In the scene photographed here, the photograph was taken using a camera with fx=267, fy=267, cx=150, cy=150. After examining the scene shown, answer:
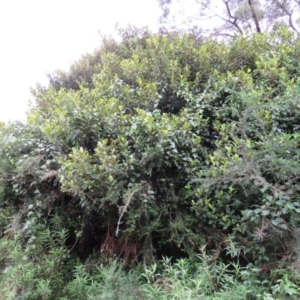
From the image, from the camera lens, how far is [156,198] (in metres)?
2.53

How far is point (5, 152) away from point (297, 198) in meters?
2.87

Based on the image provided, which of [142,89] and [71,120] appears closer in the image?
[71,120]

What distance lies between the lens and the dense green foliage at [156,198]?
198 centimetres

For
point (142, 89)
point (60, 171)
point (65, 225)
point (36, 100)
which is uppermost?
point (36, 100)

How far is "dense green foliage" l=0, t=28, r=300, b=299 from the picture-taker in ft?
6.51

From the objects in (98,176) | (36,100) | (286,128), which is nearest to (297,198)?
(286,128)

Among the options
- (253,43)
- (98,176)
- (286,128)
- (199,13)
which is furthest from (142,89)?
(199,13)

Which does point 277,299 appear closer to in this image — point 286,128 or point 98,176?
point 98,176

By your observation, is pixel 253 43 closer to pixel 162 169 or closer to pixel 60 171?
pixel 162 169

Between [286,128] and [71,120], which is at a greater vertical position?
[71,120]

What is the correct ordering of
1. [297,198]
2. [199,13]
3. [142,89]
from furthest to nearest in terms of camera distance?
[199,13]
[142,89]
[297,198]

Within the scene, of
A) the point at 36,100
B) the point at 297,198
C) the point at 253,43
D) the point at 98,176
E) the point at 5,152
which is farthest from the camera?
the point at 36,100

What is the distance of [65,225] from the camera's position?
104 inches

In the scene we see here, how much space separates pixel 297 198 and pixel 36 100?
379 centimetres
